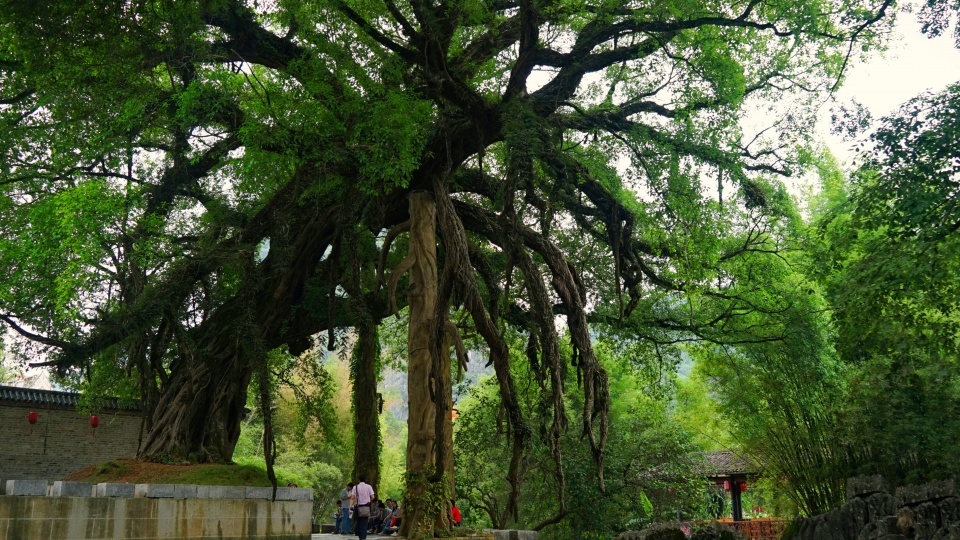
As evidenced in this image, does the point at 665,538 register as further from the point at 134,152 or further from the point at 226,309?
the point at 134,152

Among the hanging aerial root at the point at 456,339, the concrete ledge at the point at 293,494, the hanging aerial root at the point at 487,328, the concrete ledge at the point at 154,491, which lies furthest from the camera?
the hanging aerial root at the point at 456,339

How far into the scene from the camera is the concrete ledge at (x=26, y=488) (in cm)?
784

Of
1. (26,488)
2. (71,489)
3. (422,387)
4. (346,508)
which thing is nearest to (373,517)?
(346,508)

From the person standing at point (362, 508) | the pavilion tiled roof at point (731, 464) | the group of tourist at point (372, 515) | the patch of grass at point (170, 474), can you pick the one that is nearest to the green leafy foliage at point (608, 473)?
the group of tourist at point (372, 515)

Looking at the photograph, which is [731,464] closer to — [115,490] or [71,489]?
[115,490]

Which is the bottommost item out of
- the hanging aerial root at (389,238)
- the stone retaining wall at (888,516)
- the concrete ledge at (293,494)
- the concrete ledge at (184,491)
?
the stone retaining wall at (888,516)

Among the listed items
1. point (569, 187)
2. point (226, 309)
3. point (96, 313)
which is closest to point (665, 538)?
point (569, 187)

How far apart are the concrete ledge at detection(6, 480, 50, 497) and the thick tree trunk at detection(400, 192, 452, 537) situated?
4.39m

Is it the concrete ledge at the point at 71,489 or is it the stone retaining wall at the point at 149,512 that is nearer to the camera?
the stone retaining wall at the point at 149,512

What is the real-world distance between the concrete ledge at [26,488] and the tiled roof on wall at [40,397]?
10484 millimetres

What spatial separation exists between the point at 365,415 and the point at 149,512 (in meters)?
6.30

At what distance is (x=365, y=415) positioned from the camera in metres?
14.9

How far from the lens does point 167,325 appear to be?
39.1 ft

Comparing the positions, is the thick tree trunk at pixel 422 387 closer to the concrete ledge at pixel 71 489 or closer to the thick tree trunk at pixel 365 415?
the thick tree trunk at pixel 365 415
